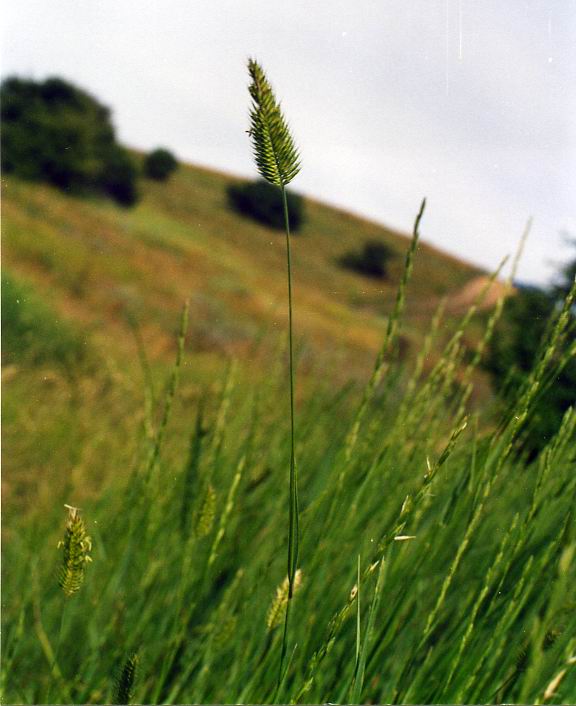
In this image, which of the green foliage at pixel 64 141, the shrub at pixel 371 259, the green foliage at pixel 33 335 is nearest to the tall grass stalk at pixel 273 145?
the green foliage at pixel 33 335

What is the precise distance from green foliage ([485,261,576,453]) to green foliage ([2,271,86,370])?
240cm

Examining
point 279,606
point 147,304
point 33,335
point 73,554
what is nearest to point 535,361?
point 279,606

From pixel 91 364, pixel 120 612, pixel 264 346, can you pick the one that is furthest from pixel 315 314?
pixel 120 612

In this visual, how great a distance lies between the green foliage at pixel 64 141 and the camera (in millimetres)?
13195

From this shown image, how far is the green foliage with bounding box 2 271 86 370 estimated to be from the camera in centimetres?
391

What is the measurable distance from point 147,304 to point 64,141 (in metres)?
5.70

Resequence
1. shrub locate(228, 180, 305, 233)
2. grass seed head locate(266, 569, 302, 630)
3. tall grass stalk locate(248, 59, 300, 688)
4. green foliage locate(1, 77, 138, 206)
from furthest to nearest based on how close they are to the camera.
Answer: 1. green foliage locate(1, 77, 138, 206)
2. shrub locate(228, 180, 305, 233)
3. grass seed head locate(266, 569, 302, 630)
4. tall grass stalk locate(248, 59, 300, 688)

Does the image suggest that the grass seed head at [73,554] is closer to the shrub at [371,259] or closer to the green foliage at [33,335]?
the green foliage at [33,335]

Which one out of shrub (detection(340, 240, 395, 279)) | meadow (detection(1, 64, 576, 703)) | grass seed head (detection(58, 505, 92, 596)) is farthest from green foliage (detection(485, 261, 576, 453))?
shrub (detection(340, 240, 395, 279))

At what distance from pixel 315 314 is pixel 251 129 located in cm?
1514

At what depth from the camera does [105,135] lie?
Answer: 54.2 feet

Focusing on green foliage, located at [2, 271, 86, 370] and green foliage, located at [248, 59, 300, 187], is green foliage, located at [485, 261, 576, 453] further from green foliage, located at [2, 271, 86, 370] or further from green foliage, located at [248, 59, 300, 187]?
green foliage, located at [2, 271, 86, 370]

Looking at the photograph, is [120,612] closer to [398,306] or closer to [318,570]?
[318,570]

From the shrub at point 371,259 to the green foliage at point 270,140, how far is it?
1886 cm
